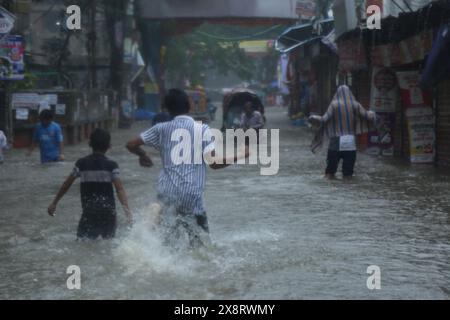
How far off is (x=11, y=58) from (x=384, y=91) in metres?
8.71

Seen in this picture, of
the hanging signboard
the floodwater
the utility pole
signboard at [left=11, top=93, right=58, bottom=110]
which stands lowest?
the floodwater

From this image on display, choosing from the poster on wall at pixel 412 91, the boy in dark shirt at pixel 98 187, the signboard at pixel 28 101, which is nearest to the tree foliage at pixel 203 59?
the signboard at pixel 28 101

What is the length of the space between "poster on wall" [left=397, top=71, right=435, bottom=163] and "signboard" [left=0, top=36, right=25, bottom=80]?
908 centimetres

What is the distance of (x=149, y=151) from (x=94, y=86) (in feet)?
37.0

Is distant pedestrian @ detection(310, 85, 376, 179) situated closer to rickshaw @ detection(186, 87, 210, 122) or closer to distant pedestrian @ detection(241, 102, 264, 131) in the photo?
distant pedestrian @ detection(241, 102, 264, 131)

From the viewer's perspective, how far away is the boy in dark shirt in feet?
25.1

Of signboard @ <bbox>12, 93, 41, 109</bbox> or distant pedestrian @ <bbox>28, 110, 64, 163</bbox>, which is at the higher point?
signboard @ <bbox>12, 93, 41, 109</bbox>

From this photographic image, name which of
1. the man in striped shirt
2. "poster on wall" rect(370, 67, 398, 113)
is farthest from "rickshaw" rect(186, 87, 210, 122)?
the man in striped shirt

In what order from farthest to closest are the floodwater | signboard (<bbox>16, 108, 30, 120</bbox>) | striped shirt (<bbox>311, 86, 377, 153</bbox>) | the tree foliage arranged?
the tree foliage, signboard (<bbox>16, 108, 30, 120</bbox>), striped shirt (<bbox>311, 86, 377, 153</bbox>), the floodwater

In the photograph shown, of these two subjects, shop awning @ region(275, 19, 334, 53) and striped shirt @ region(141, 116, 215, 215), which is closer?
striped shirt @ region(141, 116, 215, 215)

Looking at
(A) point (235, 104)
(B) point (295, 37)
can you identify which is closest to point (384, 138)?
(B) point (295, 37)

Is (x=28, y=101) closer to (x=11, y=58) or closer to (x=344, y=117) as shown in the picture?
(x=11, y=58)

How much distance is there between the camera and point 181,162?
695 centimetres

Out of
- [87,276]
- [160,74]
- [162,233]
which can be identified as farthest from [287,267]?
[160,74]
